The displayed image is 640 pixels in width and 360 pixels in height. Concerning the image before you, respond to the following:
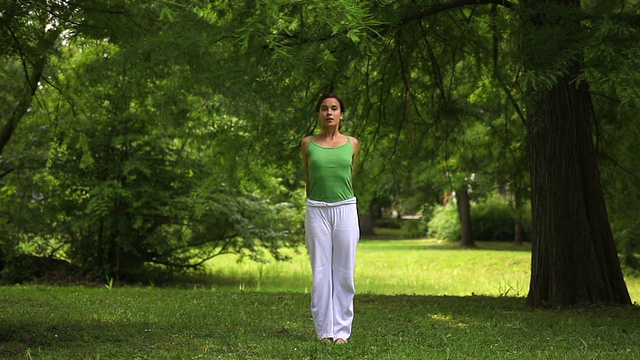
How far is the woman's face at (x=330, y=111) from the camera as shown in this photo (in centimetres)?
635

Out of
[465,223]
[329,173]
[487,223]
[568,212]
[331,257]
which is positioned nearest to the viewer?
[329,173]

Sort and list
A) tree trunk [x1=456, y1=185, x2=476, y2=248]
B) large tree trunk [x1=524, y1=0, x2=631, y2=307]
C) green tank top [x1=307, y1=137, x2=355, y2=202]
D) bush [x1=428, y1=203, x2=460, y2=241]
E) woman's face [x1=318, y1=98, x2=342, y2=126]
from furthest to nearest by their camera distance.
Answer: bush [x1=428, y1=203, x2=460, y2=241] < tree trunk [x1=456, y1=185, x2=476, y2=248] < large tree trunk [x1=524, y1=0, x2=631, y2=307] < woman's face [x1=318, y1=98, x2=342, y2=126] < green tank top [x1=307, y1=137, x2=355, y2=202]

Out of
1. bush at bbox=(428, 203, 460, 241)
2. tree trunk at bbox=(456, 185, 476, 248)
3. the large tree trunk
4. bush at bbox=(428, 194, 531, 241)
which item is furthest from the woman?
bush at bbox=(428, 203, 460, 241)

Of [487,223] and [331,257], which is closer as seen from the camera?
[331,257]

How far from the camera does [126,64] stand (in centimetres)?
864

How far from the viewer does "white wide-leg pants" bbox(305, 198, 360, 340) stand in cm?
627

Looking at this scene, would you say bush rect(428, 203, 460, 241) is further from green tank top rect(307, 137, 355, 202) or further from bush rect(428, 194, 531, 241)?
green tank top rect(307, 137, 355, 202)

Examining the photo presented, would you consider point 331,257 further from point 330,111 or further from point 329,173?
point 330,111

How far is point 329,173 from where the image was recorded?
6.25 m

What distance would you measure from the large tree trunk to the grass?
0.37 metres

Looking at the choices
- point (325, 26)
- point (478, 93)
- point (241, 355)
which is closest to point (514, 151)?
point (478, 93)

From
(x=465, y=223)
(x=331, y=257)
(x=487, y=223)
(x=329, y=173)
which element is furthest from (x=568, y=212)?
(x=487, y=223)

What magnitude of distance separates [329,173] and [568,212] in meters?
4.49

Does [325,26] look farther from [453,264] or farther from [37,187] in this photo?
[453,264]
